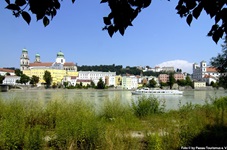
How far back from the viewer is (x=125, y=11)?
93.7 inches

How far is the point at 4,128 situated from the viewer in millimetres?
5379

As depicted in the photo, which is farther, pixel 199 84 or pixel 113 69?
pixel 113 69

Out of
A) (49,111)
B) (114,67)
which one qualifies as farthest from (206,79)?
(49,111)

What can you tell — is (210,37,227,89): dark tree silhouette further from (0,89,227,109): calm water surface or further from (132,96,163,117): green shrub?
(132,96,163,117): green shrub

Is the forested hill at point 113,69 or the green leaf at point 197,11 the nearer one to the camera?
the green leaf at point 197,11

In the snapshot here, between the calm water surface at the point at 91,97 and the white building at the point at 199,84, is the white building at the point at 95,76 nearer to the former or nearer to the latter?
the white building at the point at 199,84

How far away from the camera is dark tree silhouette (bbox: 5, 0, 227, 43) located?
2.20 meters

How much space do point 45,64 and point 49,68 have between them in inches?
271

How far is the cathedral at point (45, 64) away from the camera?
461 ft

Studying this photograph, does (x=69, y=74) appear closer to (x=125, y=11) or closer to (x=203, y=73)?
(x=203, y=73)

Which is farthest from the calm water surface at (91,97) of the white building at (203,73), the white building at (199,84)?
the white building at (203,73)

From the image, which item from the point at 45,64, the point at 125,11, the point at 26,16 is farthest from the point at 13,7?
the point at 45,64

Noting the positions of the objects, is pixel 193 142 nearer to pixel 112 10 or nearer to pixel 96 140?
pixel 96 140

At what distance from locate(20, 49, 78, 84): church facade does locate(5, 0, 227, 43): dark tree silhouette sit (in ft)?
438
